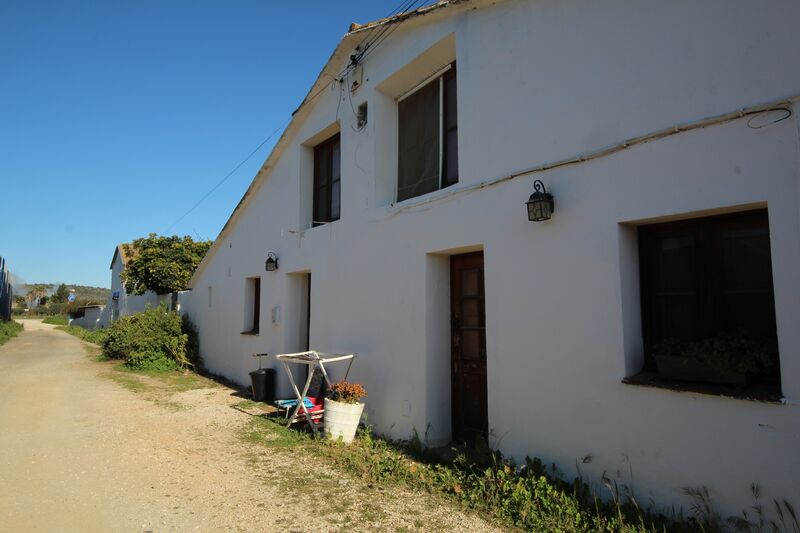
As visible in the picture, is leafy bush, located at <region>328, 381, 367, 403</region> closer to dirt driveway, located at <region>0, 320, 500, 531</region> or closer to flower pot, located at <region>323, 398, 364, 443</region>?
flower pot, located at <region>323, 398, 364, 443</region>

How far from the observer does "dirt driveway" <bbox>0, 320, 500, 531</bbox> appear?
3797 mm

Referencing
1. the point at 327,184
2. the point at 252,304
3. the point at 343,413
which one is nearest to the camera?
the point at 343,413

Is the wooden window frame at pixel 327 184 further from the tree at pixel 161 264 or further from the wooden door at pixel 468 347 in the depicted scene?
the tree at pixel 161 264

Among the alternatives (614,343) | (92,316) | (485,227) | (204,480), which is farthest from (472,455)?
(92,316)

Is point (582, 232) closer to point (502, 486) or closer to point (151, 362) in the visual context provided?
point (502, 486)

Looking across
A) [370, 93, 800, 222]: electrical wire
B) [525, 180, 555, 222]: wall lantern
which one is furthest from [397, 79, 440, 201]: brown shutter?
[525, 180, 555, 222]: wall lantern

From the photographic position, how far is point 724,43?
135 inches

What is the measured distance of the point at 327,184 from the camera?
28.4 ft

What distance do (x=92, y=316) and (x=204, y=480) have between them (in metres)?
35.8

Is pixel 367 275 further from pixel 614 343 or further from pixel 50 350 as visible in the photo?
pixel 50 350

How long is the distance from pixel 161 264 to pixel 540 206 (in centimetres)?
1717

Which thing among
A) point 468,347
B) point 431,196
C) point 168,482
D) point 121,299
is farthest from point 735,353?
point 121,299

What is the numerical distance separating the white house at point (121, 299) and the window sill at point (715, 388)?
629 inches

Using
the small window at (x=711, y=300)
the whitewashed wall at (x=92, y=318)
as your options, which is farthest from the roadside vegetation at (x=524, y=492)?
the whitewashed wall at (x=92, y=318)
